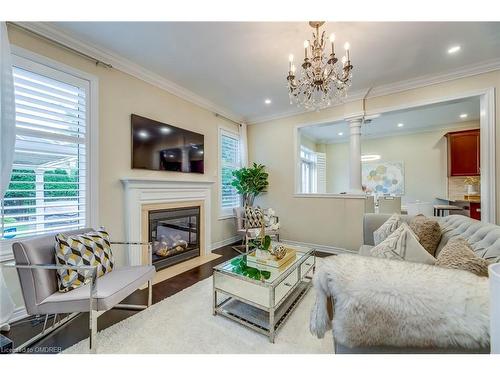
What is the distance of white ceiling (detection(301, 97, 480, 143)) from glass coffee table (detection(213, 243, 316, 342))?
3.13 meters

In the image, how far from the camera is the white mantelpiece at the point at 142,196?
2.69 m

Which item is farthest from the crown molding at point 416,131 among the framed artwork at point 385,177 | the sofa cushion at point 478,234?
the sofa cushion at point 478,234

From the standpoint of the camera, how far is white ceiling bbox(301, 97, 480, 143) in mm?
4270

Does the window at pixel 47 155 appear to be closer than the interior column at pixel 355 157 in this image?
Yes

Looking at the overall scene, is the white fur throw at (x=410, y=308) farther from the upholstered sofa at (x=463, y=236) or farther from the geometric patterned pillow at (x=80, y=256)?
the geometric patterned pillow at (x=80, y=256)

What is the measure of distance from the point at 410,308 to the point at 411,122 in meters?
5.65

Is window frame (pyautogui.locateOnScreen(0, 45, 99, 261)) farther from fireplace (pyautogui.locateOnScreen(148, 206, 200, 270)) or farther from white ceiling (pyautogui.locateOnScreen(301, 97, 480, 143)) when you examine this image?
white ceiling (pyautogui.locateOnScreen(301, 97, 480, 143))

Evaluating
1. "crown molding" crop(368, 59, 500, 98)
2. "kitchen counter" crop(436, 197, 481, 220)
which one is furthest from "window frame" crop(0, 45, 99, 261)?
"kitchen counter" crop(436, 197, 481, 220)

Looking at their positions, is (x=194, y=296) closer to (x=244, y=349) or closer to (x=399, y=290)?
(x=244, y=349)

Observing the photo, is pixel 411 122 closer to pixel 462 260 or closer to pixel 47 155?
pixel 462 260

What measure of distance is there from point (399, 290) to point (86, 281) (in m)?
2.17

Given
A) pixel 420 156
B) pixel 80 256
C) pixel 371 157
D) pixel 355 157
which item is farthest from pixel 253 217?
pixel 420 156

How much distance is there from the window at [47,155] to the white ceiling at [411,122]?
12.1 feet
